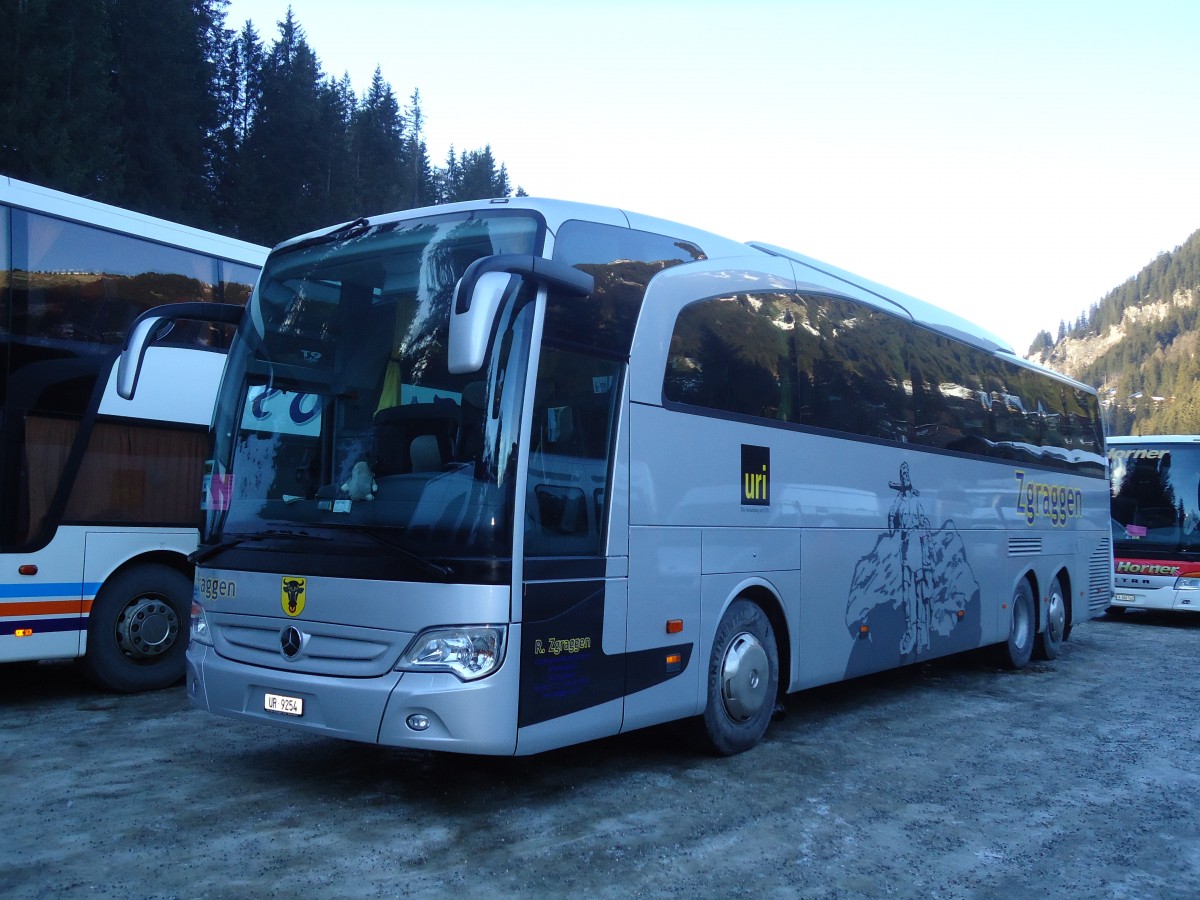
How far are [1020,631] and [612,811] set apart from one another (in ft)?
26.0

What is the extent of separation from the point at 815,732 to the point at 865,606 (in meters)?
1.16

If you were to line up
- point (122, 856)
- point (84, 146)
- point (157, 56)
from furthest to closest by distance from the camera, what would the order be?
point (157, 56) < point (84, 146) < point (122, 856)

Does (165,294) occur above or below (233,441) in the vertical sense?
above

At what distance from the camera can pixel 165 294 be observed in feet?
32.1

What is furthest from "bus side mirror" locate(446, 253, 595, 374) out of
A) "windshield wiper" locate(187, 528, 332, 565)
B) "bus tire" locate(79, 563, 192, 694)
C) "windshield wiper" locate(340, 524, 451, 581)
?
"bus tire" locate(79, 563, 192, 694)

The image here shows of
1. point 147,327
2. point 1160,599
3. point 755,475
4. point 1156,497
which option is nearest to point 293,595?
point 147,327

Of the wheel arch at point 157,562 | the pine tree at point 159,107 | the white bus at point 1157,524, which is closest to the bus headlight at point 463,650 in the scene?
the wheel arch at point 157,562

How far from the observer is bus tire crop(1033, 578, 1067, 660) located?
13031 mm

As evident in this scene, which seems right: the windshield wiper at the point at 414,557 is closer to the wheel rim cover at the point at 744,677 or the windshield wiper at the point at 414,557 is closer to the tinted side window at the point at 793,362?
the tinted side window at the point at 793,362

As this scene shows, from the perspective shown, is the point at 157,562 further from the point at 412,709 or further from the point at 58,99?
the point at 58,99

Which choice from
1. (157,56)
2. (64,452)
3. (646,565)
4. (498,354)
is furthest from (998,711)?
(157,56)

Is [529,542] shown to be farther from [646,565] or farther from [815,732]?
[815,732]

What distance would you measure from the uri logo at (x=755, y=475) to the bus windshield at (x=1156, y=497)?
13.8m

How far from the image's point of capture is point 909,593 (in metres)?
9.70
